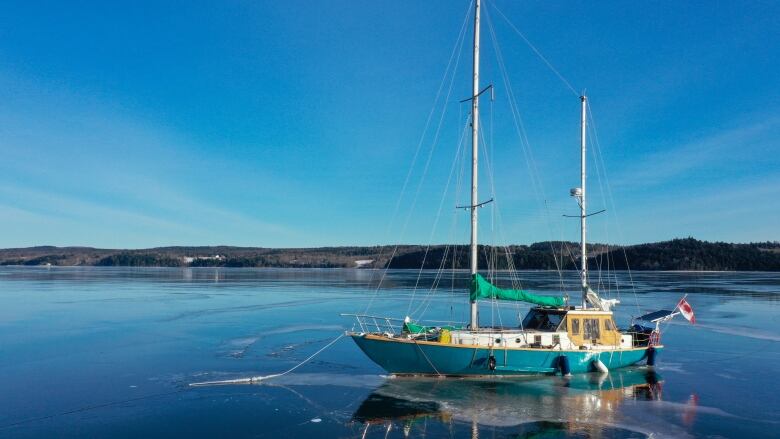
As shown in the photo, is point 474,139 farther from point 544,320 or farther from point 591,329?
point 591,329

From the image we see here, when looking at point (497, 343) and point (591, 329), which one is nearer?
point (497, 343)

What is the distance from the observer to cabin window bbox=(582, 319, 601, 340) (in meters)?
23.7

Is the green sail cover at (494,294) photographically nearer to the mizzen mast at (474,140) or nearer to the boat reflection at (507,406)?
the mizzen mast at (474,140)

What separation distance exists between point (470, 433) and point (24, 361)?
21298mm

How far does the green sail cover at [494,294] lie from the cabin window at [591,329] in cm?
133

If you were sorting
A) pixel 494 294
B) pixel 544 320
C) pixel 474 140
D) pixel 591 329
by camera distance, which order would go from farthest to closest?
1. pixel 544 320
2. pixel 591 329
3. pixel 494 294
4. pixel 474 140

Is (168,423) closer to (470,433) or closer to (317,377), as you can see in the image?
Result: (317,377)

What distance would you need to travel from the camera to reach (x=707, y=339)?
3406cm

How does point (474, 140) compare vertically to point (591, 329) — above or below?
above

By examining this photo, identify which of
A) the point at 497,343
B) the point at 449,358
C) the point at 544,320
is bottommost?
the point at 449,358

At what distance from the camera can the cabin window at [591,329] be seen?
2369 cm

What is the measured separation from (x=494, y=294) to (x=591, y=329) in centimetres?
492

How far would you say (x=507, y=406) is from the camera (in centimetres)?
1855

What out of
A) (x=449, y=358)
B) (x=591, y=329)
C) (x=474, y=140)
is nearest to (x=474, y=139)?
(x=474, y=140)
